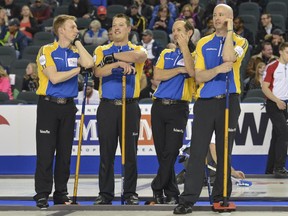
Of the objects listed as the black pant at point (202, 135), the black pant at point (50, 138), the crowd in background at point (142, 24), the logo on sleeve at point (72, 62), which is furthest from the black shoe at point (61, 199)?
the crowd in background at point (142, 24)

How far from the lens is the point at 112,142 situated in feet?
37.8

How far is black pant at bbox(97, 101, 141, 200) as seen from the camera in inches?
452

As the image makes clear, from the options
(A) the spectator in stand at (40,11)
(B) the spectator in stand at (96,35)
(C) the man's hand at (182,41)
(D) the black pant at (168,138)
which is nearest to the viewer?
(C) the man's hand at (182,41)

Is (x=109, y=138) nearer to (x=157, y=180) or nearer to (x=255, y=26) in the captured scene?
(x=157, y=180)

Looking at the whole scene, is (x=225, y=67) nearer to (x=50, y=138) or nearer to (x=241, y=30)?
(x=50, y=138)

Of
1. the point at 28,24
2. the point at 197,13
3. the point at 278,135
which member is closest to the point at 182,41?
the point at 278,135

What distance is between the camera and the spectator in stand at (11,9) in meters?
23.1

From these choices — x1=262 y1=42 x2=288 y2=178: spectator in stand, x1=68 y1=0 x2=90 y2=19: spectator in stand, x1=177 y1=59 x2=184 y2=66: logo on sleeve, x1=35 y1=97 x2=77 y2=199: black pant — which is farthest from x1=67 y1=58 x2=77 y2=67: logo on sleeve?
x1=68 y1=0 x2=90 y2=19: spectator in stand

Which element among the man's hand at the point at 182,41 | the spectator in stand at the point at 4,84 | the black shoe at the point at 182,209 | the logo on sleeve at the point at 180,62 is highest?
the man's hand at the point at 182,41

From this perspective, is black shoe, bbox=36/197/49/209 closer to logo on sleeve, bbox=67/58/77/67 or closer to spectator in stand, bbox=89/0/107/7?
logo on sleeve, bbox=67/58/77/67

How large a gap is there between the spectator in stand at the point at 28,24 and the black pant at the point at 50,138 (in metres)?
10.8

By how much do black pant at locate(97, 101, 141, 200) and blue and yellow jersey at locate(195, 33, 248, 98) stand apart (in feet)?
3.81

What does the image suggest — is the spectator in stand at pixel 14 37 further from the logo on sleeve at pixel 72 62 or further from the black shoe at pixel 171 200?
the black shoe at pixel 171 200

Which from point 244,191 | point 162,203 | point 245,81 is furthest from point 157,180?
A: point 245,81
